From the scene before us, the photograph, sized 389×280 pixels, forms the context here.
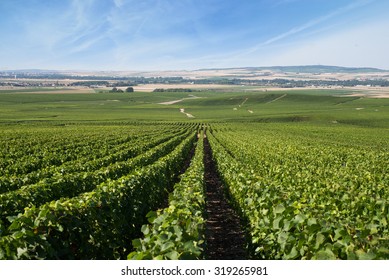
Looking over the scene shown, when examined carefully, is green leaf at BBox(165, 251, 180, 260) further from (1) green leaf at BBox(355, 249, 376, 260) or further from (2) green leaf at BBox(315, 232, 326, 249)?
(1) green leaf at BBox(355, 249, 376, 260)

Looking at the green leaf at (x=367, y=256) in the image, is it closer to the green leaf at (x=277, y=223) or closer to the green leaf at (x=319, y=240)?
the green leaf at (x=319, y=240)

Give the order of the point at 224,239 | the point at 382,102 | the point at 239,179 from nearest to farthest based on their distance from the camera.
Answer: the point at 224,239, the point at 239,179, the point at 382,102

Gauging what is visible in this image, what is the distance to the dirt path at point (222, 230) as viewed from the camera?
966cm

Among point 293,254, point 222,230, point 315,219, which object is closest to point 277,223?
point 315,219

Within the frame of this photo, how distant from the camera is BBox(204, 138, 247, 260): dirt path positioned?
9.66 m

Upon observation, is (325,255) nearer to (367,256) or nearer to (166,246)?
(367,256)

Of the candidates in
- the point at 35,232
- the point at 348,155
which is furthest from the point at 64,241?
the point at 348,155

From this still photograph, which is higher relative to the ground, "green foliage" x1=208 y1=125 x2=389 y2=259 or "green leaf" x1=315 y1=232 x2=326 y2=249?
"green leaf" x1=315 y1=232 x2=326 y2=249

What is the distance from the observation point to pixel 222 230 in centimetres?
1194

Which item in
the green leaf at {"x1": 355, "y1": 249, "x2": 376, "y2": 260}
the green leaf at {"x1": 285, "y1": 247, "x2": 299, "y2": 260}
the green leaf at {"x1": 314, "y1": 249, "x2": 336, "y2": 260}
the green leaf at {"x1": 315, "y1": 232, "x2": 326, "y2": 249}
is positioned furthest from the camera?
the green leaf at {"x1": 285, "y1": 247, "x2": 299, "y2": 260}

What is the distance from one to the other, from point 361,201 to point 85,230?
676 cm

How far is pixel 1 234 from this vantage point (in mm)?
5785

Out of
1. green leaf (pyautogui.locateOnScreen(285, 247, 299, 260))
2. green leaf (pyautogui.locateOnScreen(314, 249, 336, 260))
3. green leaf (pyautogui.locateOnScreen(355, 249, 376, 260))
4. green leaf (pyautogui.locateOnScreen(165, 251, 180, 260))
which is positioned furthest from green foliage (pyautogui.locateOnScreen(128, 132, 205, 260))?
green leaf (pyautogui.locateOnScreen(355, 249, 376, 260))

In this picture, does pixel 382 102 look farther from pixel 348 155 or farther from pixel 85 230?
pixel 85 230
